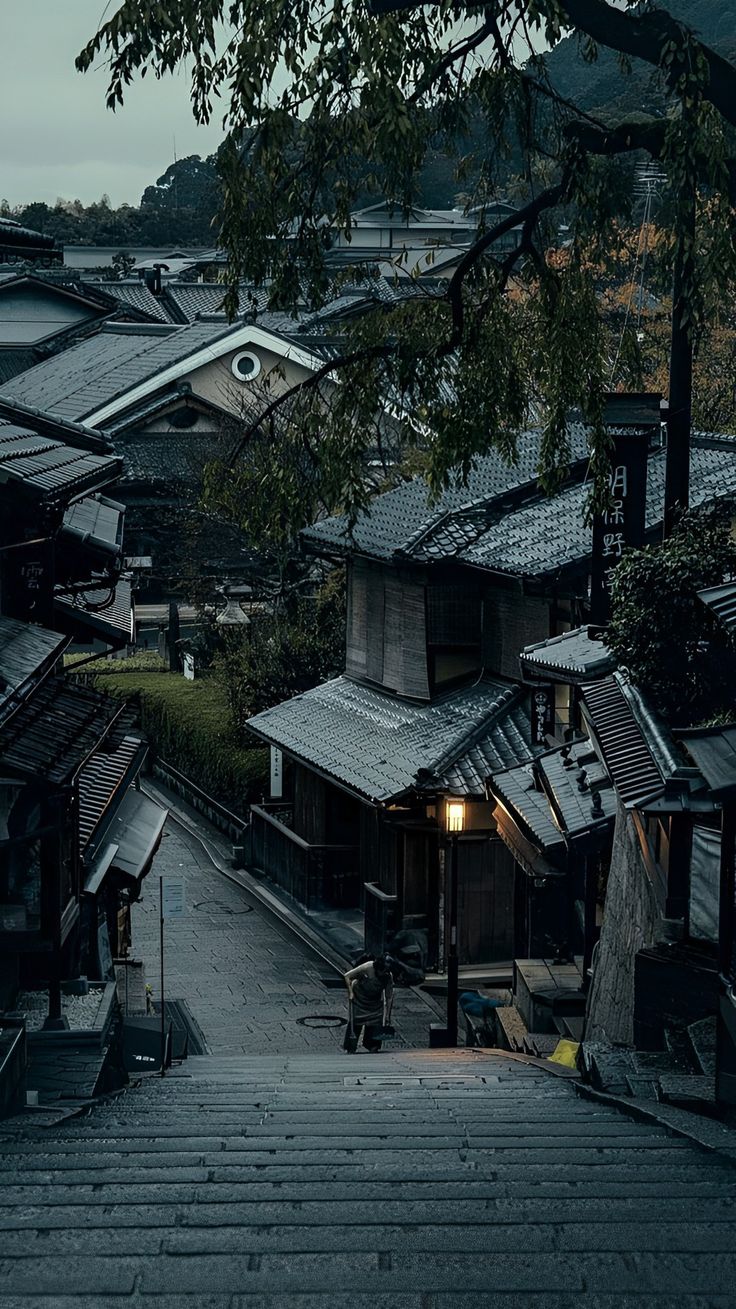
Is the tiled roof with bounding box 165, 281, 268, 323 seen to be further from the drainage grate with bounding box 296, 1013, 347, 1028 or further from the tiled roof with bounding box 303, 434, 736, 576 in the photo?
the drainage grate with bounding box 296, 1013, 347, 1028

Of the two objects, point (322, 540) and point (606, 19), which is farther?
point (322, 540)

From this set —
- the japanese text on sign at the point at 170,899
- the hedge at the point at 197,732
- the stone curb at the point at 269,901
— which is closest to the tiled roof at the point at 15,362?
the hedge at the point at 197,732

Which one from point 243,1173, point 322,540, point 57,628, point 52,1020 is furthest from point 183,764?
point 243,1173

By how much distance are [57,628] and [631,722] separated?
10.1 metres

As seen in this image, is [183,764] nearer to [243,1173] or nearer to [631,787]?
[631,787]

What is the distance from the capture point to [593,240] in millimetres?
14570

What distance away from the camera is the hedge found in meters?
34.4

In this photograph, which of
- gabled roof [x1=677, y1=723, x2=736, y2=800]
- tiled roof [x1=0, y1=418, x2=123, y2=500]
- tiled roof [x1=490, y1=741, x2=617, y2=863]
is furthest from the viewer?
tiled roof [x1=490, y1=741, x2=617, y2=863]

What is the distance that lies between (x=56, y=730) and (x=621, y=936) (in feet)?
20.8

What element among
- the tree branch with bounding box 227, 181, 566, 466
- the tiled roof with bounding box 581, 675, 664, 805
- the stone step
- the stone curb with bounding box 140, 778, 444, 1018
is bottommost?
the stone curb with bounding box 140, 778, 444, 1018

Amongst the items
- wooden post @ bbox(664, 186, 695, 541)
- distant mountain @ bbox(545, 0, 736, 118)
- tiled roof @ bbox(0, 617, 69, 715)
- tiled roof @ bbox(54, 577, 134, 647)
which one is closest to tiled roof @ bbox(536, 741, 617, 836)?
wooden post @ bbox(664, 186, 695, 541)

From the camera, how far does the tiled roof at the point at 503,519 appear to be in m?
24.3

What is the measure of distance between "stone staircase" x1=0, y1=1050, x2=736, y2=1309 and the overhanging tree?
688cm

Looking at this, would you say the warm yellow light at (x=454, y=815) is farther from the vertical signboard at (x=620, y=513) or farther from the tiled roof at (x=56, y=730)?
the tiled roof at (x=56, y=730)
